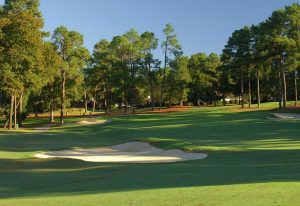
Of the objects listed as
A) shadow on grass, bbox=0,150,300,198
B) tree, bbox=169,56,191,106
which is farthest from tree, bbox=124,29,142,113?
shadow on grass, bbox=0,150,300,198

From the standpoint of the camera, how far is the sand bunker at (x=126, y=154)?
24125 millimetres

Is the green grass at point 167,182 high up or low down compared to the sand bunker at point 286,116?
down

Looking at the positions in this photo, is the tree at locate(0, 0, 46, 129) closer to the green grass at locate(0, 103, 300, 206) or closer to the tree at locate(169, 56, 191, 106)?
the green grass at locate(0, 103, 300, 206)

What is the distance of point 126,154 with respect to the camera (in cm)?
2852

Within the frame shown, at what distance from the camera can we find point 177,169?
55.5 feet

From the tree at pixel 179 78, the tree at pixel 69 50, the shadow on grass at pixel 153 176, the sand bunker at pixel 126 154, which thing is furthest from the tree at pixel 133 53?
the shadow on grass at pixel 153 176

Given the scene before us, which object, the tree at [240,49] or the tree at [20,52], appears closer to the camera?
the tree at [20,52]

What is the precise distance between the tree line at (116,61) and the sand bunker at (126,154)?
25.0m

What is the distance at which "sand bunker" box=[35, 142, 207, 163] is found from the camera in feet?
79.2

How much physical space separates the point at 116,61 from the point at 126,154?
59.3 meters

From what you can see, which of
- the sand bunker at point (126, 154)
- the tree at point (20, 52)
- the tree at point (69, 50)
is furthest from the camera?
the tree at point (69, 50)

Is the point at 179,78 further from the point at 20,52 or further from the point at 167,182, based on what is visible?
the point at 167,182

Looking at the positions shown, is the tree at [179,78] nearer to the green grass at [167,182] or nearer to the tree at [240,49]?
the tree at [240,49]

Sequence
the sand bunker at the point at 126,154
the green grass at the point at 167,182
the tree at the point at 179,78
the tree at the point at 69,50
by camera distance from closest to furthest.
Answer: the green grass at the point at 167,182, the sand bunker at the point at 126,154, the tree at the point at 69,50, the tree at the point at 179,78
